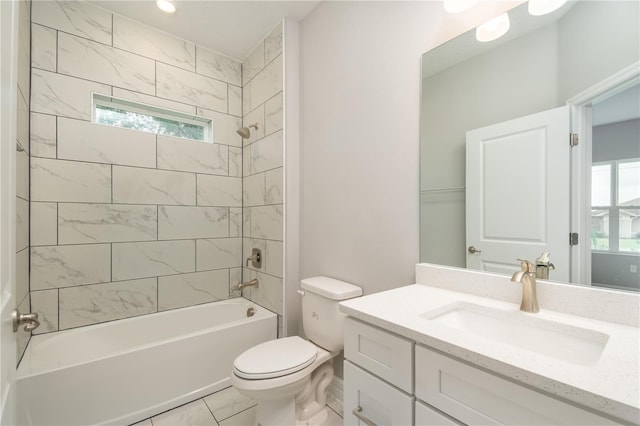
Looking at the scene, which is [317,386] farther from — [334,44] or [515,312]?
[334,44]

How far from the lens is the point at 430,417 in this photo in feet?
2.49

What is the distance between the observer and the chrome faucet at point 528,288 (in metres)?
0.95

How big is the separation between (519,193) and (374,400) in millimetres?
946

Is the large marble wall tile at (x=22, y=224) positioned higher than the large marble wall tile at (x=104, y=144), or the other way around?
the large marble wall tile at (x=104, y=144)

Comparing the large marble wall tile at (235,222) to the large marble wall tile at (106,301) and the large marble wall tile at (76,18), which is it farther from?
the large marble wall tile at (76,18)

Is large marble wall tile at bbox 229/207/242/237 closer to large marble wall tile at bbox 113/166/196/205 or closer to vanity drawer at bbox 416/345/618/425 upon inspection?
large marble wall tile at bbox 113/166/196/205

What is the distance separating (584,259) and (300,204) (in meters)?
1.66

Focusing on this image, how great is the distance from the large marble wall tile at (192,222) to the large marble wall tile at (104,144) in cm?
43

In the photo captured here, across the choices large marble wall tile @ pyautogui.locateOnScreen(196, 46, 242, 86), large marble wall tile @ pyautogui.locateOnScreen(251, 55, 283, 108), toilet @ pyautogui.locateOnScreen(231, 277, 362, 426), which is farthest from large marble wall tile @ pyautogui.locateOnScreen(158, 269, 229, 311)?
large marble wall tile @ pyautogui.locateOnScreen(196, 46, 242, 86)

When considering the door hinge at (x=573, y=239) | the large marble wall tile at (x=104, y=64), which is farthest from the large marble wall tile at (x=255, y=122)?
the door hinge at (x=573, y=239)

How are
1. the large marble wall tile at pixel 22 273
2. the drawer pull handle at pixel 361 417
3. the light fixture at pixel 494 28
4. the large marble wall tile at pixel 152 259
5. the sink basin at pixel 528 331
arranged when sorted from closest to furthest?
the sink basin at pixel 528 331, the drawer pull handle at pixel 361 417, the light fixture at pixel 494 28, the large marble wall tile at pixel 22 273, the large marble wall tile at pixel 152 259

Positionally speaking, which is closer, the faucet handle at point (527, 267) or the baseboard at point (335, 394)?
the faucet handle at point (527, 267)

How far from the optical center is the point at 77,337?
1.87 m

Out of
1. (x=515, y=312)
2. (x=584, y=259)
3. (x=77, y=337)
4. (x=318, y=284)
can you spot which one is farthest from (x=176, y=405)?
(x=584, y=259)
